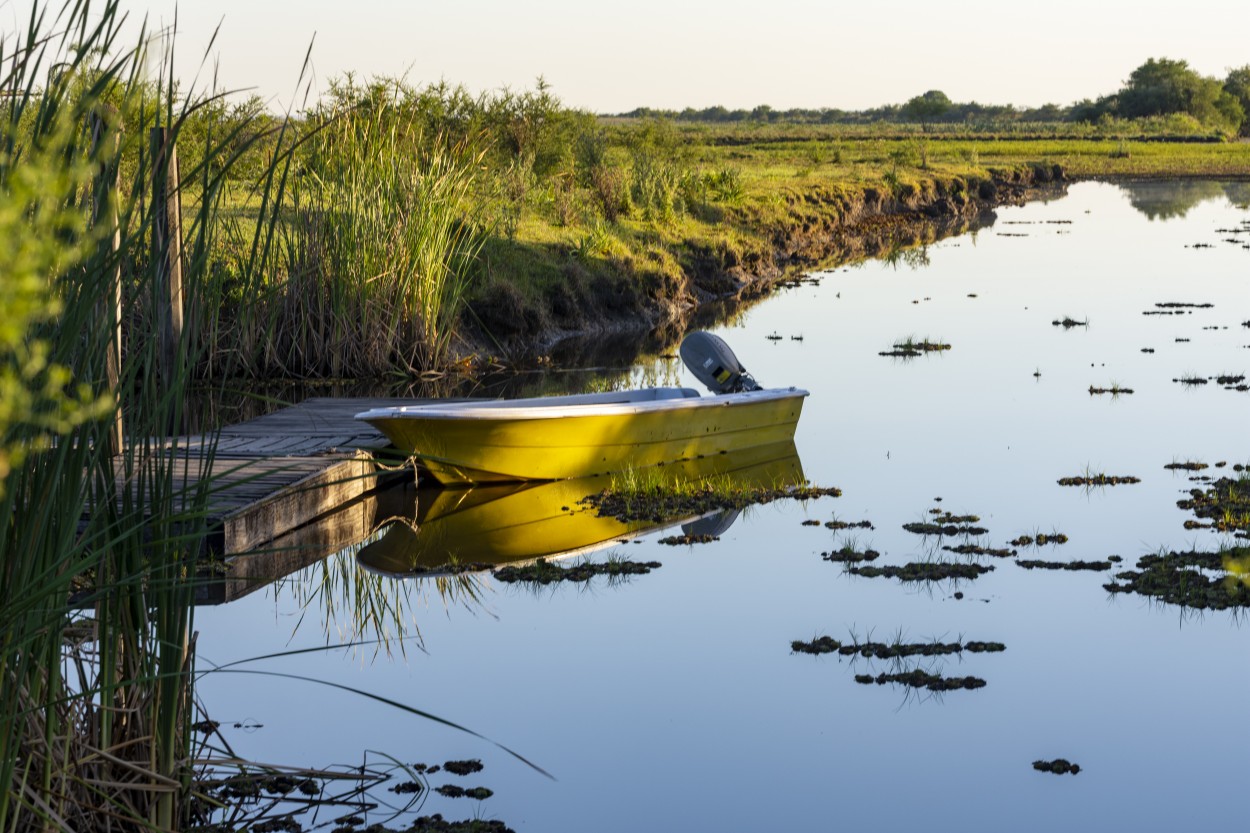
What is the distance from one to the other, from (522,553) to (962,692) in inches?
149

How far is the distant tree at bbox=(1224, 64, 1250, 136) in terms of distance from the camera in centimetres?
12312

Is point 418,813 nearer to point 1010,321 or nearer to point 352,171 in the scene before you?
point 352,171

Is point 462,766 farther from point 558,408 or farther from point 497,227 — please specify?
point 497,227

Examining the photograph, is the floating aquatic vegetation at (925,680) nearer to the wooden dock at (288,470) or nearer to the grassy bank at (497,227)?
the wooden dock at (288,470)

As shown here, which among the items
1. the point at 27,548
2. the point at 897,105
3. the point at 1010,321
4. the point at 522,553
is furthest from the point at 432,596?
the point at 897,105

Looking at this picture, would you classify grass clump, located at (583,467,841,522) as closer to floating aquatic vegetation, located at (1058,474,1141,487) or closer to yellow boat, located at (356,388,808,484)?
yellow boat, located at (356,388,808,484)

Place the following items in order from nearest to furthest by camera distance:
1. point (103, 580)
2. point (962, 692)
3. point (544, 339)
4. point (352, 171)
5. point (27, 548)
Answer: point (27, 548) < point (103, 580) < point (962, 692) < point (352, 171) < point (544, 339)

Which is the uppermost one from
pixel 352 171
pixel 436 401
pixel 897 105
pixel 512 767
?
pixel 897 105

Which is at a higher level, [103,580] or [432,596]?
[103,580]

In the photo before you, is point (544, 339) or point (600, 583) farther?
point (544, 339)

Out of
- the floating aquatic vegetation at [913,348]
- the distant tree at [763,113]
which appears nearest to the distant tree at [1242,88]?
the distant tree at [763,113]

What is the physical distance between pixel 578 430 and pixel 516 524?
109cm

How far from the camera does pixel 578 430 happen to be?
478 inches

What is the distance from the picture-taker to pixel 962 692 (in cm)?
764
